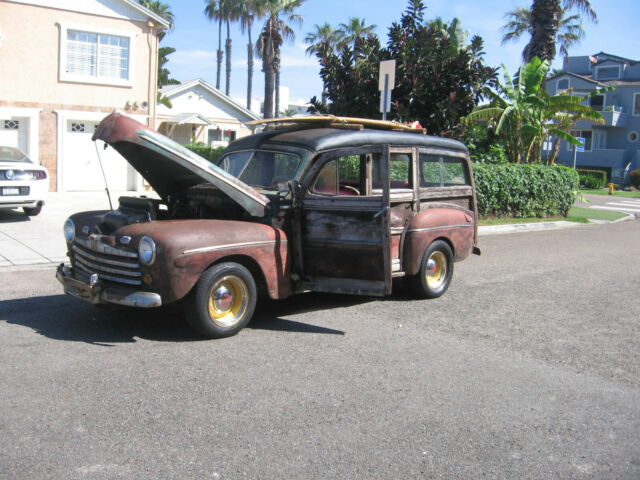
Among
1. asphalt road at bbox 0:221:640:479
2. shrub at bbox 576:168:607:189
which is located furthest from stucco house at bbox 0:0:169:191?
shrub at bbox 576:168:607:189

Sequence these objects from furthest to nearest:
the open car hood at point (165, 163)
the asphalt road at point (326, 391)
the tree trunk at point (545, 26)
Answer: the tree trunk at point (545, 26) < the open car hood at point (165, 163) < the asphalt road at point (326, 391)

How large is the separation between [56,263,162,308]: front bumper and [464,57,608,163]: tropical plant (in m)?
Result: 14.8

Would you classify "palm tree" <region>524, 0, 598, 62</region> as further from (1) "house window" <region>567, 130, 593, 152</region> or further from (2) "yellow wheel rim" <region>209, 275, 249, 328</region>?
(1) "house window" <region>567, 130, 593, 152</region>

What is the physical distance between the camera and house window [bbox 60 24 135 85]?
58.9 ft

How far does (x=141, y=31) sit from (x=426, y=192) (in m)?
14.7

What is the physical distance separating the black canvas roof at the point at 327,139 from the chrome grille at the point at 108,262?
2257 mm

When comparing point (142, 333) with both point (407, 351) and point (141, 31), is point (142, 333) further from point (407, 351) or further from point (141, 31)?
point (141, 31)

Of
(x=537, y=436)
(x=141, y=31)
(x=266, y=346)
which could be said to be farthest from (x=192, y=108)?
(x=537, y=436)

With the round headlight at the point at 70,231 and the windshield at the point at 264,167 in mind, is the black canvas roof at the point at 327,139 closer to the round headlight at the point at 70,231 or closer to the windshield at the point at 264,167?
the windshield at the point at 264,167

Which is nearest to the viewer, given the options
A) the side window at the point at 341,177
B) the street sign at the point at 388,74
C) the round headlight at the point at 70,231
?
the round headlight at the point at 70,231

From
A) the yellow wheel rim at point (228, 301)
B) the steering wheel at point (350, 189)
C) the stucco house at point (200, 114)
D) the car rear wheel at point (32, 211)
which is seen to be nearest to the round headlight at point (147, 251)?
the yellow wheel rim at point (228, 301)

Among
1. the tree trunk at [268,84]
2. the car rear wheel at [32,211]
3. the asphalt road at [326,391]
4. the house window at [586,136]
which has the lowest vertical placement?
the asphalt road at [326,391]

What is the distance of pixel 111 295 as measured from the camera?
17.8ft

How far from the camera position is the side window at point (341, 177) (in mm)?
6516
